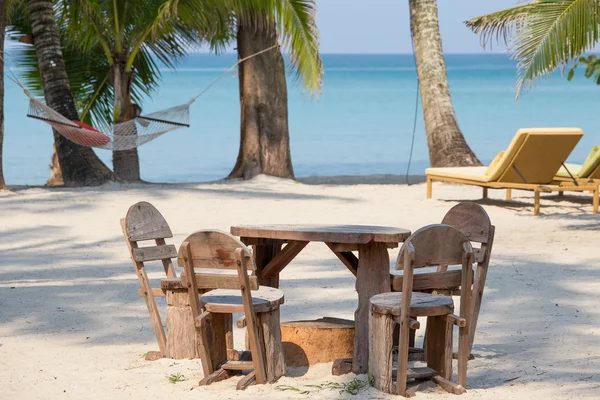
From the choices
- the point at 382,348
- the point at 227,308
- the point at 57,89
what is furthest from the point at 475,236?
the point at 57,89

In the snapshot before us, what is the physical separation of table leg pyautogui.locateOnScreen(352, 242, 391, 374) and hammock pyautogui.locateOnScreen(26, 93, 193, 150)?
5.88 meters

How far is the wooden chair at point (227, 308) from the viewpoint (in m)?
3.81

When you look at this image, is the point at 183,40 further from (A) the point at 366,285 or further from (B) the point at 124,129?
(A) the point at 366,285

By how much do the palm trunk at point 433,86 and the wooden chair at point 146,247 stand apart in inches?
344

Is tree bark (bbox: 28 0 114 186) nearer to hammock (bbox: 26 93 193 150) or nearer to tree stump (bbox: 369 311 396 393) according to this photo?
hammock (bbox: 26 93 193 150)

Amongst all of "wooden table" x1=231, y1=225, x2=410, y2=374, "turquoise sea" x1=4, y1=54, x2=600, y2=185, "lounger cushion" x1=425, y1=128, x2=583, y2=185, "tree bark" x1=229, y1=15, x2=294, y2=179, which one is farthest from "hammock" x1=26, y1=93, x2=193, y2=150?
"wooden table" x1=231, y1=225, x2=410, y2=374

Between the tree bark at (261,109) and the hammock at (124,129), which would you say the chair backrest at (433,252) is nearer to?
the hammock at (124,129)

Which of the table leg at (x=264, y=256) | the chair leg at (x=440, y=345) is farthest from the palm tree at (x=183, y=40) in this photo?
the chair leg at (x=440, y=345)

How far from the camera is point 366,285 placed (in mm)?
4168

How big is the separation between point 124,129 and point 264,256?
19.9 ft

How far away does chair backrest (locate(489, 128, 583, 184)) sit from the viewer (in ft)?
31.3

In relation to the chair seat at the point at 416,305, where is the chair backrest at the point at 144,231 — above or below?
above

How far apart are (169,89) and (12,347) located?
188 feet

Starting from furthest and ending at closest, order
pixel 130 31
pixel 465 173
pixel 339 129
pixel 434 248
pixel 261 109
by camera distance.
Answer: pixel 339 129
pixel 261 109
pixel 130 31
pixel 465 173
pixel 434 248
